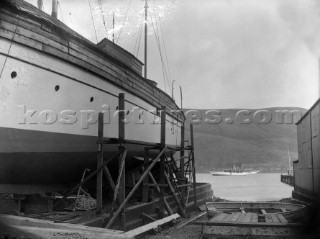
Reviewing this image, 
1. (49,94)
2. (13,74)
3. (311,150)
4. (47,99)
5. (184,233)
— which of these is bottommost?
(184,233)

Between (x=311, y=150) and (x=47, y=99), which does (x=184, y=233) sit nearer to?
(x=47, y=99)

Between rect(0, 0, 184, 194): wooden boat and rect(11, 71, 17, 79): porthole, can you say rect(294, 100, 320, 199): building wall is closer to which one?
rect(0, 0, 184, 194): wooden boat

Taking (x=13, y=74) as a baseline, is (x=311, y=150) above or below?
below

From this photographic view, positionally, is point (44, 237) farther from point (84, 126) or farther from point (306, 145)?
point (306, 145)

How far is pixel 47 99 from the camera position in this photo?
301 inches

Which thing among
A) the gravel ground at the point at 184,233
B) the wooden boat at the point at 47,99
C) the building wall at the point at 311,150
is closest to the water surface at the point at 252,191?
the building wall at the point at 311,150

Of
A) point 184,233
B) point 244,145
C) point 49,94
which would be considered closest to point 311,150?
point 184,233

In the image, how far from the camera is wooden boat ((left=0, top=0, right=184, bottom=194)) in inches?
275

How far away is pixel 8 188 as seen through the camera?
751cm

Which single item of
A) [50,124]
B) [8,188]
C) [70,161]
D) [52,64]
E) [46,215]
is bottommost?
[46,215]

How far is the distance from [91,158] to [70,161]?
85 centimetres

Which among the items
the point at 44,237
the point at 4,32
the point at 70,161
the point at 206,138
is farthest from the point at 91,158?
the point at 206,138

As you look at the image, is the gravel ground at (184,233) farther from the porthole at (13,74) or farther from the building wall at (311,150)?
the porthole at (13,74)

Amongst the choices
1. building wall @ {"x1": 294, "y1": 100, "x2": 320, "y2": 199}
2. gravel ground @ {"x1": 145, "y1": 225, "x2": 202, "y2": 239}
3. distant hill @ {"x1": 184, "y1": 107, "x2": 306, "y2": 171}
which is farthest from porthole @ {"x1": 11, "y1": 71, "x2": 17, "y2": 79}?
distant hill @ {"x1": 184, "y1": 107, "x2": 306, "y2": 171}
